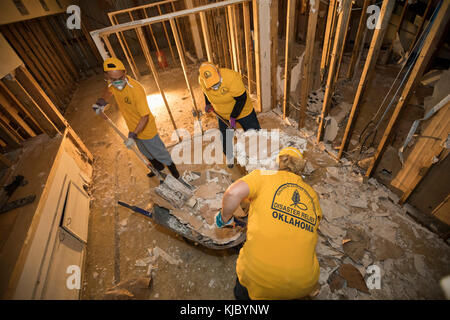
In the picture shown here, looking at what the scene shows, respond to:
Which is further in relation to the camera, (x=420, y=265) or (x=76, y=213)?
(x=76, y=213)

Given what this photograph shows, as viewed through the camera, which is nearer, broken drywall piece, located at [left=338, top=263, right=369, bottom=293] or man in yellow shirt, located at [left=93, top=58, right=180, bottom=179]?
broken drywall piece, located at [left=338, top=263, right=369, bottom=293]

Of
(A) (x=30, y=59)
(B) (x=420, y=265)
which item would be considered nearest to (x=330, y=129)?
(B) (x=420, y=265)

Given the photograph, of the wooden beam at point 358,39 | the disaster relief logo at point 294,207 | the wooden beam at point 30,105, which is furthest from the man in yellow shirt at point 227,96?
the wooden beam at point 358,39

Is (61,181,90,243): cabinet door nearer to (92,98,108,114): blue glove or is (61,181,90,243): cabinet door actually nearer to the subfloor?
the subfloor

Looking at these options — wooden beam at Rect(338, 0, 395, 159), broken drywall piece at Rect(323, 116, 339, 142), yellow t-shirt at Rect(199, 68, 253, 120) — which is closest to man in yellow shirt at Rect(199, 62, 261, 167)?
yellow t-shirt at Rect(199, 68, 253, 120)

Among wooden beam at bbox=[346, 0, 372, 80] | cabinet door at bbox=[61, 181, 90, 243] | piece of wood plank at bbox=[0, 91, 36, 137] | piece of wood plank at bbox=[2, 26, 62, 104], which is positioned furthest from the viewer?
piece of wood plank at bbox=[2, 26, 62, 104]

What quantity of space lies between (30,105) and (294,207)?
13.3 ft

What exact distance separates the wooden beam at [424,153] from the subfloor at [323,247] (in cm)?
29

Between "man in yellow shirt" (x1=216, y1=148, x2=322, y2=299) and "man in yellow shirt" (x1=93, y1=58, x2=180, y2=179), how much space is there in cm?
190

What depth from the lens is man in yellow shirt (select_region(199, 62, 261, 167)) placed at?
9.25ft

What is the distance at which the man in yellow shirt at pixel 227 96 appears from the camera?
2.82 m

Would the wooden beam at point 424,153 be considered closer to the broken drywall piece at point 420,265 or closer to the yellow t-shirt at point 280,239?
the broken drywall piece at point 420,265

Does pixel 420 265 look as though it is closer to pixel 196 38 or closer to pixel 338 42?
pixel 338 42

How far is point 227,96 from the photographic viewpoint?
2984 mm
